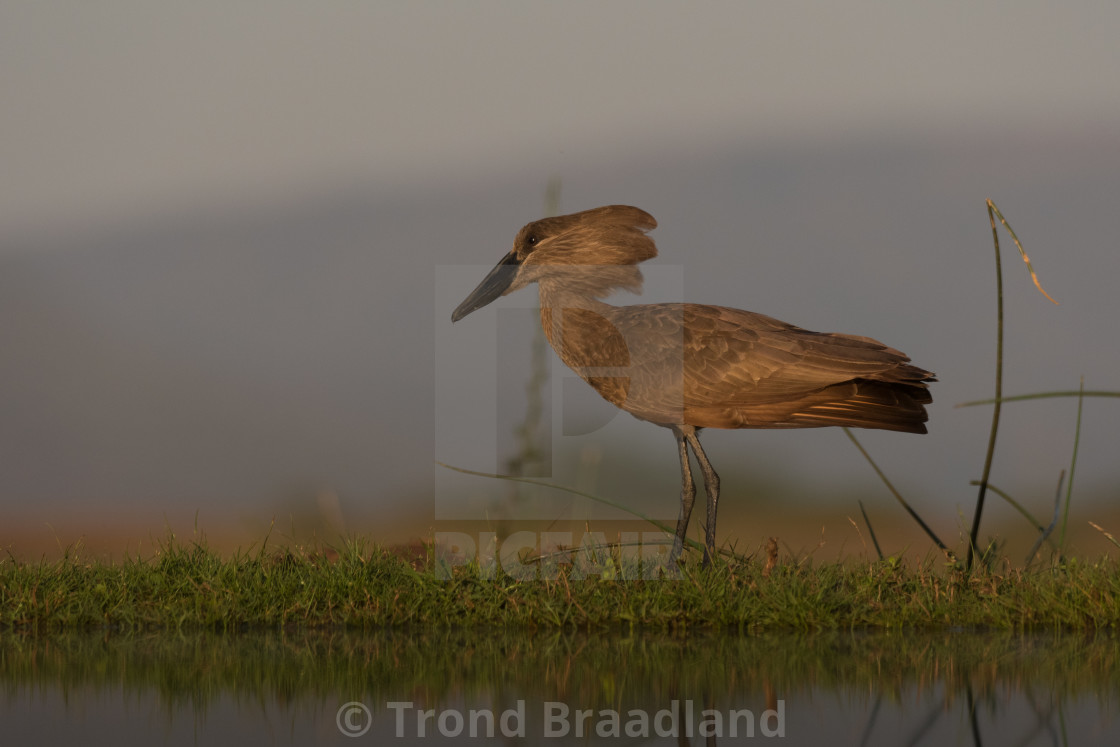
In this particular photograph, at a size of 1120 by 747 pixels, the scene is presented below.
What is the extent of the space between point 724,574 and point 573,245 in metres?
2.74

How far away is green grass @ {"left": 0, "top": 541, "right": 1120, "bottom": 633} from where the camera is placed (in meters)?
5.36

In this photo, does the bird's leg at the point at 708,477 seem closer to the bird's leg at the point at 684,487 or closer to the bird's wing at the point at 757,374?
the bird's leg at the point at 684,487

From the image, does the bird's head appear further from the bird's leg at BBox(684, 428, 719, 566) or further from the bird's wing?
the bird's leg at BBox(684, 428, 719, 566)

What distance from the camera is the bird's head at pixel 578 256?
7.36 meters

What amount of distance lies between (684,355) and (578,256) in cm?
121

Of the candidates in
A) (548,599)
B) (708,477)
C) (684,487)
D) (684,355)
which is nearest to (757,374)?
(684,355)

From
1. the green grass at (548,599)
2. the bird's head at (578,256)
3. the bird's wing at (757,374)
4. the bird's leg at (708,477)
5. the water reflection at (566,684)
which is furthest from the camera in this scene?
the bird's head at (578,256)

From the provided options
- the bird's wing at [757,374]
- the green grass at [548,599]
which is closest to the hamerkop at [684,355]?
the bird's wing at [757,374]

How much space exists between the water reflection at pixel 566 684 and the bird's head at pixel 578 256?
3071 mm

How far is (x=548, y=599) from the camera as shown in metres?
5.51

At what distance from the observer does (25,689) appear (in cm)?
389

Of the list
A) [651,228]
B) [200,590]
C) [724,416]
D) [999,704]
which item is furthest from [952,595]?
[200,590]

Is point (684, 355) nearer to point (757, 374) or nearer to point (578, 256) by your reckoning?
point (757, 374)

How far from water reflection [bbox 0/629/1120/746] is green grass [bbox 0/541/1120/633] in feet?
0.87
